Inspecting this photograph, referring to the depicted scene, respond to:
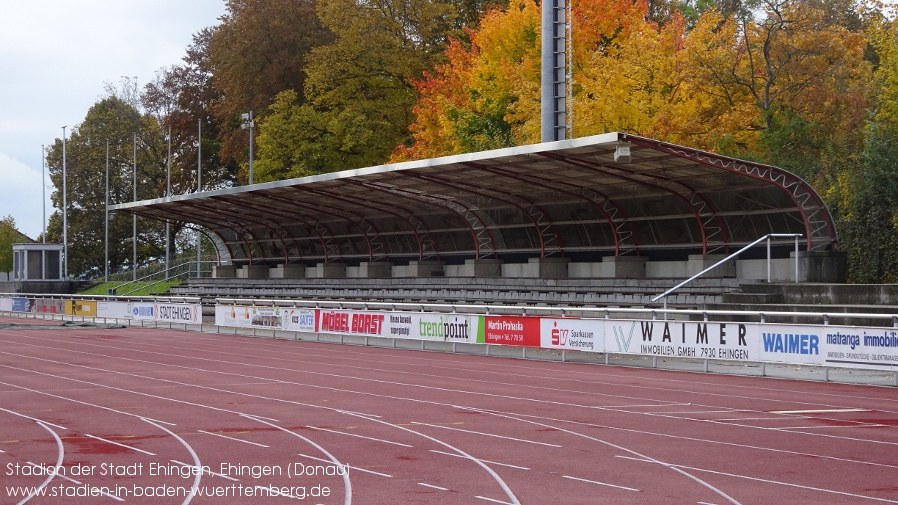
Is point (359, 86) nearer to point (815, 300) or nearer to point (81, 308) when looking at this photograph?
point (81, 308)

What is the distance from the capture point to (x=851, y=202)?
1201 inches

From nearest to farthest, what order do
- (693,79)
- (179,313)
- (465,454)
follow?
1. (465,454)
2. (693,79)
3. (179,313)

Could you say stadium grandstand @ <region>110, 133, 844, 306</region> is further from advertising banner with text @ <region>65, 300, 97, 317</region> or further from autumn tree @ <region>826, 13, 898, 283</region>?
advertising banner with text @ <region>65, 300, 97, 317</region>

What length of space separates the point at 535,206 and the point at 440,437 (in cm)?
2535

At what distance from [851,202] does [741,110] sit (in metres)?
9.75

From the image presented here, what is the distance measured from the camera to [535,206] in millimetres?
37719

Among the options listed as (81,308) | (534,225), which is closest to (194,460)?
(534,225)

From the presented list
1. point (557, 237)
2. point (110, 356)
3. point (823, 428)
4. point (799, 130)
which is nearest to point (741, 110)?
point (799, 130)

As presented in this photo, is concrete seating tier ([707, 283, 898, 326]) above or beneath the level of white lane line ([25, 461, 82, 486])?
above

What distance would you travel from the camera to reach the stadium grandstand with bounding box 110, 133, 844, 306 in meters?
29.3

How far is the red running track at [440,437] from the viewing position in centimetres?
959

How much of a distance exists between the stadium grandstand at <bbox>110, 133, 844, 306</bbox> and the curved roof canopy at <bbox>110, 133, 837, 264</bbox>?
6cm

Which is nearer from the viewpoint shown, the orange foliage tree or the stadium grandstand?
the stadium grandstand

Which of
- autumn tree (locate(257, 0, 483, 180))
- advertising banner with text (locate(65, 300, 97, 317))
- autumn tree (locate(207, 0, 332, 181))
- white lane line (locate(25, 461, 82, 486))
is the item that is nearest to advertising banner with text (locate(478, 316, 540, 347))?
white lane line (locate(25, 461, 82, 486))
